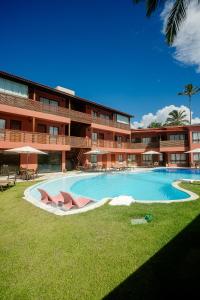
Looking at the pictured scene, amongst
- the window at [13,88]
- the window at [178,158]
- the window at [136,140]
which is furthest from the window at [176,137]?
the window at [13,88]

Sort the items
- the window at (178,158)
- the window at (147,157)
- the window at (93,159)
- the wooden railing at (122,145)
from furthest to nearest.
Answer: the window at (147,157) < the window at (178,158) < the window at (93,159) < the wooden railing at (122,145)

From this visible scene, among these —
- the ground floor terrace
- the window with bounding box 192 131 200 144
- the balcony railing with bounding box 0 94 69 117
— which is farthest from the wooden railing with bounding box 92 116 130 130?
the window with bounding box 192 131 200 144

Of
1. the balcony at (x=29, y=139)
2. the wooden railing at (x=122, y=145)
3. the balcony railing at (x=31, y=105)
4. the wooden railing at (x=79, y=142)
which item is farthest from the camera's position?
the wooden railing at (x=122, y=145)

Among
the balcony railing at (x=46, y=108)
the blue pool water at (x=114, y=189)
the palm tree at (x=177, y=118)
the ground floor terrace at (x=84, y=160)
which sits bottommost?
the blue pool water at (x=114, y=189)

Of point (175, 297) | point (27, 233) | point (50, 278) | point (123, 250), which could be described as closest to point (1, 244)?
point (27, 233)

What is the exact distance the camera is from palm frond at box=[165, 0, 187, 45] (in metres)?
8.13

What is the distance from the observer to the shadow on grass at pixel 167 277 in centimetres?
300

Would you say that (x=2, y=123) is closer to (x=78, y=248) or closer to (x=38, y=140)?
(x=38, y=140)

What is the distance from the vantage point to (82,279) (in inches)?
135

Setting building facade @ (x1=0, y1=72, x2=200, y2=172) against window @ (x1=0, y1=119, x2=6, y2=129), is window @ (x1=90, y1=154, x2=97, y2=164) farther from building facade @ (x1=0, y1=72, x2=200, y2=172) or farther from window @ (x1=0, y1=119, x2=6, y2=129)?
window @ (x1=0, y1=119, x2=6, y2=129)

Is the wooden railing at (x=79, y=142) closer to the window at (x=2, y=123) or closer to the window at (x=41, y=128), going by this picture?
the window at (x=41, y=128)

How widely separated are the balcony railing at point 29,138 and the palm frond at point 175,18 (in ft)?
51.5

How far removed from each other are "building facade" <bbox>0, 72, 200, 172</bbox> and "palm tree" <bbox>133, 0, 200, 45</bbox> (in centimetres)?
1501

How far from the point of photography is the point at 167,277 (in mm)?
3377
